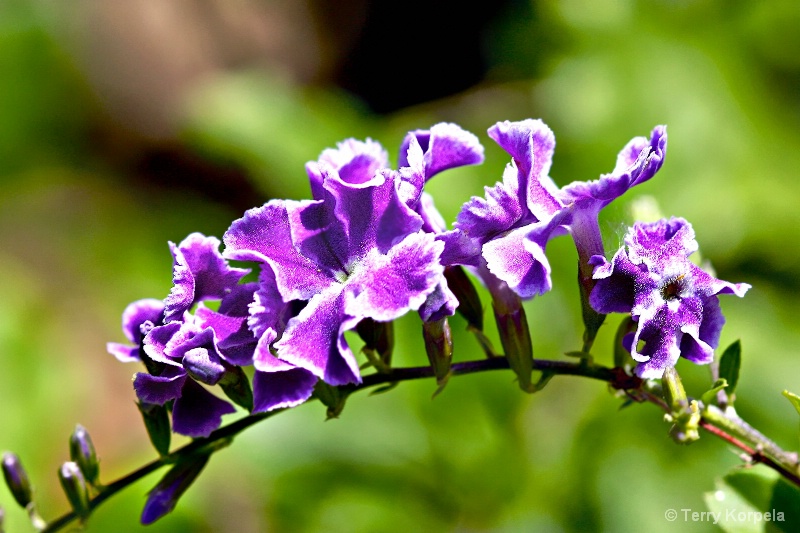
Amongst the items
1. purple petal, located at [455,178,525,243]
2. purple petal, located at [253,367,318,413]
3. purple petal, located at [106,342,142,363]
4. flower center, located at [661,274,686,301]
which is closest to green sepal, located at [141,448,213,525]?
purple petal, located at [106,342,142,363]

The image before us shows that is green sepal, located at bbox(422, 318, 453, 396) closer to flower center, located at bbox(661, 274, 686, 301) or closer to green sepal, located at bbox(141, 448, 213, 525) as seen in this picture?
flower center, located at bbox(661, 274, 686, 301)

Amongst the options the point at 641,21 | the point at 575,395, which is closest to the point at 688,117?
the point at 641,21

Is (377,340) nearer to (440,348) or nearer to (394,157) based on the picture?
(440,348)

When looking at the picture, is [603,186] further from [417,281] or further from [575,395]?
[575,395]

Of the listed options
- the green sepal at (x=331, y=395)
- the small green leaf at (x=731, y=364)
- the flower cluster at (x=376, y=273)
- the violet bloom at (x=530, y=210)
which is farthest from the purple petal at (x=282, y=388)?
the small green leaf at (x=731, y=364)

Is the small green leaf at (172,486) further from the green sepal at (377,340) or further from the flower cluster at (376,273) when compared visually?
the green sepal at (377,340)
